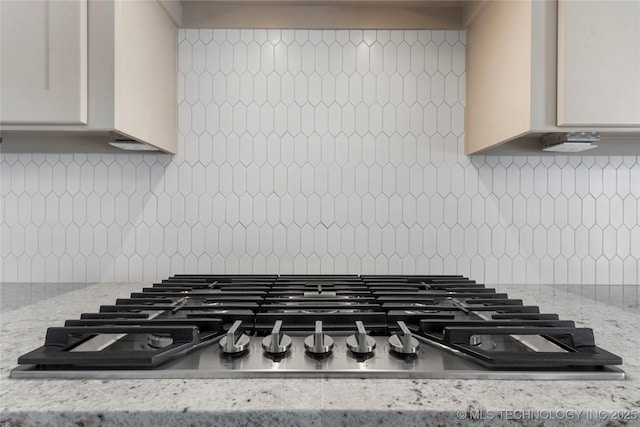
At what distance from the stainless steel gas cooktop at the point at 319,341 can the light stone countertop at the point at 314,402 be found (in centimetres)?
2

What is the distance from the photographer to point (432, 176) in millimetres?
1315

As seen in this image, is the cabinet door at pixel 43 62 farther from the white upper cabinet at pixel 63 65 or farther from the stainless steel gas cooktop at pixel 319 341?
the stainless steel gas cooktop at pixel 319 341

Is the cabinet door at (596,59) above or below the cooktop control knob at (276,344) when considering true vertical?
above

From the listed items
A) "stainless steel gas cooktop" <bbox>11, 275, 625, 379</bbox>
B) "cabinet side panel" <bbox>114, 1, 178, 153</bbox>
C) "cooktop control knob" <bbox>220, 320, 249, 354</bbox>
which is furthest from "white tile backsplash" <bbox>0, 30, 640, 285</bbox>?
"cooktop control knob" <bbox>220, 320, 249, 354</bbox>

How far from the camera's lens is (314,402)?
50 cm

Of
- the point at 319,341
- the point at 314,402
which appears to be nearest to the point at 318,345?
the point at 319,341

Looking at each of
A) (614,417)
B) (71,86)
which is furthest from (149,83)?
(614,417)

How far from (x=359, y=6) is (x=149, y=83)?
0.71 m

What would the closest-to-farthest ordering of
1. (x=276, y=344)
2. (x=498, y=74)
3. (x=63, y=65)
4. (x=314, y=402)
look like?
1. (x=314, y=402)
2. (x=276, y=344)
3. (x=63, y=65)
4. (x=498, y=74)

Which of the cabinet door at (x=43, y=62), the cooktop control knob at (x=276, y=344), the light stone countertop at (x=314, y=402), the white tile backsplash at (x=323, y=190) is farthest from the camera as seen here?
the white tile backsplash at (x=323, y=190)

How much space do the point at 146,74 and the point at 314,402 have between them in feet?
3.16

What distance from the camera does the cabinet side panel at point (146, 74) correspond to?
3.05 ft

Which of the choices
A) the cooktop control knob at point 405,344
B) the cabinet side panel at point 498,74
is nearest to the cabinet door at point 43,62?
the cooktop control knob at point 405,344

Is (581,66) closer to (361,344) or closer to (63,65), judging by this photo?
(361,344)
